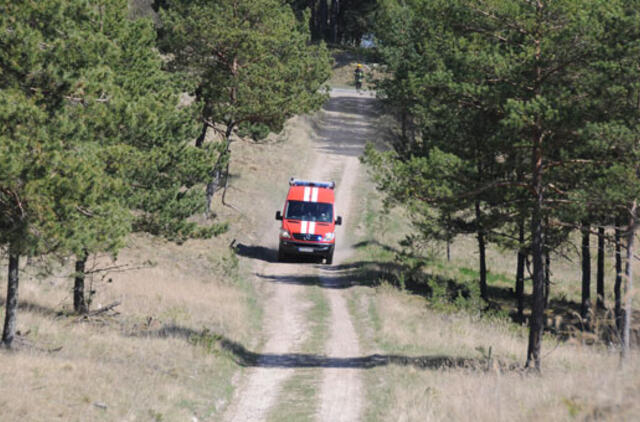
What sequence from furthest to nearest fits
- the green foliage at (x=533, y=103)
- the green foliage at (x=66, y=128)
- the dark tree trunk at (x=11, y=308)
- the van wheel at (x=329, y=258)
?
the van wheel at (x=329, y=258) → the green foliage at (x=533, y=103) → the dark tree trunk at (x=11, y=308) → the green foliage at (x=66, y=128)

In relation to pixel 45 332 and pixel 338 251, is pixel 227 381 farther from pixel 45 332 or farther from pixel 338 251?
pixel 338 251

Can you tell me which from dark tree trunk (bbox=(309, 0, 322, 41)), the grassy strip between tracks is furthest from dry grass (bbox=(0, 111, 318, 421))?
dark tree trunk (bbox=(309, 0, 322, 41))

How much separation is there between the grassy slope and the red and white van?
2.76 m

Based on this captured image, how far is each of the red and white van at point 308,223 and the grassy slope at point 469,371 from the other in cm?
276

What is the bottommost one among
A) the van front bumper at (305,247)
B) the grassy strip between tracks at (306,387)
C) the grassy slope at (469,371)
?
the grassy strip between tracks at (306,387)

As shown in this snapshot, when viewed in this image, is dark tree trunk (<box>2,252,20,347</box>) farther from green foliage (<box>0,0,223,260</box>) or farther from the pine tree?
the pine tree

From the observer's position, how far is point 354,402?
1300cm

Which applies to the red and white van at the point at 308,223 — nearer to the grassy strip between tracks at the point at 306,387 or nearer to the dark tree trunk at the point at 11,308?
the grassy strip between tracks at the point at 306,387

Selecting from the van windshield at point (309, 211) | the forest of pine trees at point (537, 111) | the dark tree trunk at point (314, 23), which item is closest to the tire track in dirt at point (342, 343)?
the van windshield at point (309, 211)

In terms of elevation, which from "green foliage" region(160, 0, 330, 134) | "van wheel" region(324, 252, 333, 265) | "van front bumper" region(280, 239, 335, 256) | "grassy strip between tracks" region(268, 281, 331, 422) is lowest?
"grassy strip between tracks" region(268, 281, 331, 422)

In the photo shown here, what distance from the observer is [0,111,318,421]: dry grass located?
10570mm

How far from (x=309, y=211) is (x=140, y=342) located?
14653mm

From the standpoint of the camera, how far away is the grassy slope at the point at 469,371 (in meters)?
6.43

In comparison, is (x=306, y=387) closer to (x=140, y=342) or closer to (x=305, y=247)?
(x=140, y=342)
